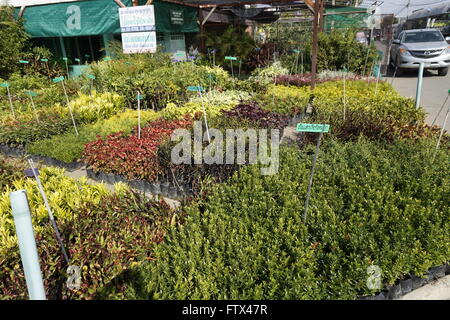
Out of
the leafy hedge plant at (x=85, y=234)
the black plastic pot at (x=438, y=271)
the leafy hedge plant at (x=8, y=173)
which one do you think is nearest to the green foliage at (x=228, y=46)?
the leafy hedge plant at (x=8, y=173)

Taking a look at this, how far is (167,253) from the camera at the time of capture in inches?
107

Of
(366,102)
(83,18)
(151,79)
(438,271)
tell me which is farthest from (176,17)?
(438,271)

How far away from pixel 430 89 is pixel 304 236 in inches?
405

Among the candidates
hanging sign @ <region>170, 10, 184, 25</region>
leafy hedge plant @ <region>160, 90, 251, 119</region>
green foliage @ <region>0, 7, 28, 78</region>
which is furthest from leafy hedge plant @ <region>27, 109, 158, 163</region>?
hanging sign @ <region>170, 10, 184, 25</region>

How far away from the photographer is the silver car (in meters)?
12.6

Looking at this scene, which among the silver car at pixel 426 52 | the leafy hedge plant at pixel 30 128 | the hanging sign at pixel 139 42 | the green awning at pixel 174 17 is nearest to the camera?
the leafy hedge plant at pixel 30 128

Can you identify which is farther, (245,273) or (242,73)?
(242,73)

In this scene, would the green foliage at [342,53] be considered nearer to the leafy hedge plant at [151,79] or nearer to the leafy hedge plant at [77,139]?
the leafy hedge plant at [151,79]

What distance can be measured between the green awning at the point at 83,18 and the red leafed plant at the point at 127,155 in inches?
270

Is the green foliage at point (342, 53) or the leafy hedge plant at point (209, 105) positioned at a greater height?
the green foliage at point (342, 53)

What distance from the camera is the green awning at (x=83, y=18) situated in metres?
10.4

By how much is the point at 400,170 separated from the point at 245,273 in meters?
2.48
